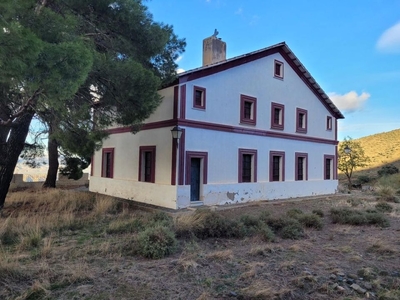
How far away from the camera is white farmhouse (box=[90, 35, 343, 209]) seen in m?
12.5

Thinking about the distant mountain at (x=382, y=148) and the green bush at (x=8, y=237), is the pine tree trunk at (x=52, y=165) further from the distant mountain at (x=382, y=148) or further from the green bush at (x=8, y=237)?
the distant mountain at (x=382, y=148)

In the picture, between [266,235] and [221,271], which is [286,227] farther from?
[221,271]

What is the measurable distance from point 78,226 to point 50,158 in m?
12.7

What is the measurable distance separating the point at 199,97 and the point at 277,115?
541 centimetres

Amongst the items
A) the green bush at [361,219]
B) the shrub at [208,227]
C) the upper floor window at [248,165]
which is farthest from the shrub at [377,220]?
the upper floor window at [248,165]

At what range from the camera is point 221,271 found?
198 inches

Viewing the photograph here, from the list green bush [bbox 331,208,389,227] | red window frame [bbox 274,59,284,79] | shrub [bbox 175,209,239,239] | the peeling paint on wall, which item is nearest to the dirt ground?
shrub [bbox 175,209,239,239]

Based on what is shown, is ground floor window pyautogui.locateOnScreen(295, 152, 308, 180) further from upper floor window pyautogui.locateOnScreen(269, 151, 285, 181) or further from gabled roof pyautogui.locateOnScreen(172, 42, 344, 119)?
gabled roof pyautogui.locateOnScreen(172, 42, 344, 119)

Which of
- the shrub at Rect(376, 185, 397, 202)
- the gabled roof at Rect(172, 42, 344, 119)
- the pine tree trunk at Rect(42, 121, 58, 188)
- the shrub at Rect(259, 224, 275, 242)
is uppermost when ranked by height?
the gabled roof at Rect(172, 42, 344, 119)

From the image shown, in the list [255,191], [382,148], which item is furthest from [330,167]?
[382,148]

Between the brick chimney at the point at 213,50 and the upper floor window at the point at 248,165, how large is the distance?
4.89 meters

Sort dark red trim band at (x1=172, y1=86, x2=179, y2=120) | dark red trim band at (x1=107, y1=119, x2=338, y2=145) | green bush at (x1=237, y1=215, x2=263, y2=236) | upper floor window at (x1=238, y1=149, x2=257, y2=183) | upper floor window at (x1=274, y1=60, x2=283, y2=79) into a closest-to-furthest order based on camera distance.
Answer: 1. green bush at (x1=237, y1=215, x2=263, y2=236)
2. dark red trim band at (x1=172, y1=86, x2=179, y2=120)
3. dark red trim band at (x1=107, y1=119, x2=338, y2=145)
4. upper floor window at (x1=238, y1=149, x2=257, y2=183)
5. upper floor window at (x1=274, y1=60, x2=283, y2=79)

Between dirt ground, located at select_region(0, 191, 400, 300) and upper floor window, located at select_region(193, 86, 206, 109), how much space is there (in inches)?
270

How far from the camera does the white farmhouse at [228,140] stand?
12.5m
